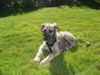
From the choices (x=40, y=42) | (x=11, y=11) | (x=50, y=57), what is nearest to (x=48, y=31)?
(x=50, y=57)

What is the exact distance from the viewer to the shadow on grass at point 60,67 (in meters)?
11.9

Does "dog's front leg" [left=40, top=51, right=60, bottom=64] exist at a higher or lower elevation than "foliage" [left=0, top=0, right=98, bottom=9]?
higher

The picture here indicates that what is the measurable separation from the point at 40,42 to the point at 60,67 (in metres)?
3.92

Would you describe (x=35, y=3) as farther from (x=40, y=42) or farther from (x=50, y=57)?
(x=50, y=57)

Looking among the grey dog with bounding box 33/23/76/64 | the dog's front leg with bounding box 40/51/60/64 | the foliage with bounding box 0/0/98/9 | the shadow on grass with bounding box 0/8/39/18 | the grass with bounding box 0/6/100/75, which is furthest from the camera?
the foliage with bounding box 0/0/98/9

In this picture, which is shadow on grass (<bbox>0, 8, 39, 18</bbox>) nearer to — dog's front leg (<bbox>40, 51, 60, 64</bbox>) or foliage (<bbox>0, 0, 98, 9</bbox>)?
foliage (<bbox>0, 0, 98, 9</bbox>)

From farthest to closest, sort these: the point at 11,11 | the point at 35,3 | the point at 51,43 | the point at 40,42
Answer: the point at 35,3
the point at 11,11
the point at 40,42
the point at 51,43

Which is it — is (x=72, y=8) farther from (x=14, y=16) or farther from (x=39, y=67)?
(x=39, y=67)

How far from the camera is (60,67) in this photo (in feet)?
40.9

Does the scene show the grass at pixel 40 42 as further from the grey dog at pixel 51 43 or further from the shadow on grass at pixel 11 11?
the shadow on grass at pixel 11 11

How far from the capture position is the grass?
12.3 metres

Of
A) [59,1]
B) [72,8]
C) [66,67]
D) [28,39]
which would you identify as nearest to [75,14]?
[72,8]

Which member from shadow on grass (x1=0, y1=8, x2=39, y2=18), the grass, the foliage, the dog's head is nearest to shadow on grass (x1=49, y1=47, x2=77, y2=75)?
the grass

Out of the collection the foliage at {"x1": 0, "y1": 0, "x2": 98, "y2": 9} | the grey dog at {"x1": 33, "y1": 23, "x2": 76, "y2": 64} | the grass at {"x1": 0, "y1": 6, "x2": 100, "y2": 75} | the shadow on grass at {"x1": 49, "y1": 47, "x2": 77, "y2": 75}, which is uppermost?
the grey dog at {"x1": 33, "y1": 23, "x2": 76, "y2": 64}
